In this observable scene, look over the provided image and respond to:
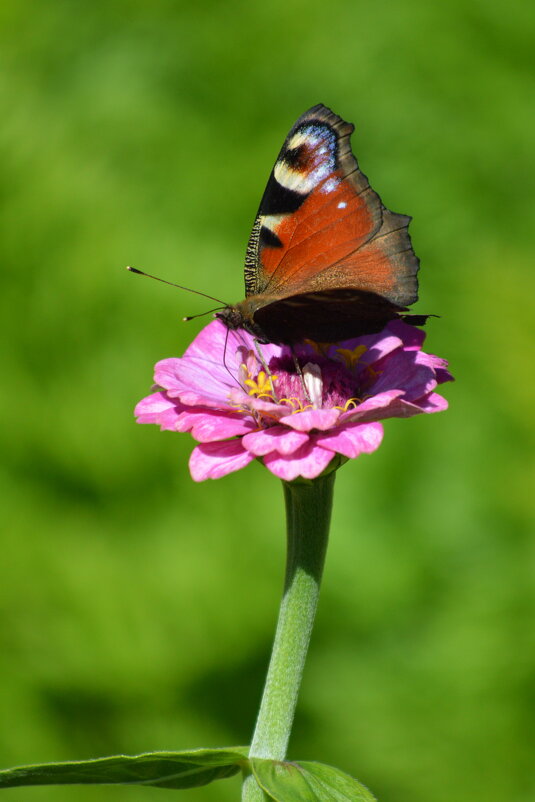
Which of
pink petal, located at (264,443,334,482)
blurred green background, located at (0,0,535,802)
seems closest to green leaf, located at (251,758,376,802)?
pink petal, located at (264,443,334,482)

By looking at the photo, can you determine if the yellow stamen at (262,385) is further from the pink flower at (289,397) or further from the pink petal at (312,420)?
the pink petal at (312,420)

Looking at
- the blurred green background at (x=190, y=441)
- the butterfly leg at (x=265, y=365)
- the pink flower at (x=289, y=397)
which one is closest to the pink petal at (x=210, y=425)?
the pink flower at (x=289, y=397)

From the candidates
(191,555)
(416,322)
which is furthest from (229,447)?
(191,555)

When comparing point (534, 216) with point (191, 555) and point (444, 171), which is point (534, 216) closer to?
point (444, 171)

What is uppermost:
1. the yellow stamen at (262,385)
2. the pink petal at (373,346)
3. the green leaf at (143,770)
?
the pink petal at (373,346)

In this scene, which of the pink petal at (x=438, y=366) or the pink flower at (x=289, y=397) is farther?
the pink petal at (x=438, y=366)

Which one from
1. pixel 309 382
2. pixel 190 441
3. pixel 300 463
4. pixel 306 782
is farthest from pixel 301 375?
pixel 190 441

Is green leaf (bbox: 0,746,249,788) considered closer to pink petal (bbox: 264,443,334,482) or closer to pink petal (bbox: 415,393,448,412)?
pink petal (bbox: 264,443,334,482)
